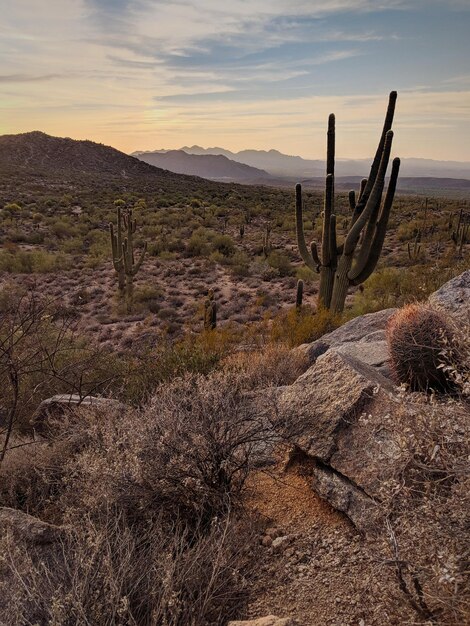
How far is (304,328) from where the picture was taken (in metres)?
10.0

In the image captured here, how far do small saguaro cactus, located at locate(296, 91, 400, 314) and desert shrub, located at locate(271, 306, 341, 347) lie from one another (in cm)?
63

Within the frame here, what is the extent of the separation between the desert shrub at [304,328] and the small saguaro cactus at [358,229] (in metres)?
0.63

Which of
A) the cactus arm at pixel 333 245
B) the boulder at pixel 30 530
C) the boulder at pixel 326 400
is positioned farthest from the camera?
the cactus arm at pixel 333 245

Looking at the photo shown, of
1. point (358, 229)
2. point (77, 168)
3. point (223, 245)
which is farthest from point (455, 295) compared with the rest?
point (77, 168)

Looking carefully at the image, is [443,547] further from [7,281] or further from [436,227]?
[436,227]

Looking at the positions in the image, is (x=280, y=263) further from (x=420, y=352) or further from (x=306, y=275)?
(x=420, y=352)

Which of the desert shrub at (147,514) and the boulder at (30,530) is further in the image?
the boulder at (30,530)

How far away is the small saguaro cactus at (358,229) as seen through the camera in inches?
408

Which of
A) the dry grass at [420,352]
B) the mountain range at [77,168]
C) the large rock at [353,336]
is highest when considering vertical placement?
the mountain range at [77,168]

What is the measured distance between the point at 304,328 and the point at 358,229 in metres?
2.49

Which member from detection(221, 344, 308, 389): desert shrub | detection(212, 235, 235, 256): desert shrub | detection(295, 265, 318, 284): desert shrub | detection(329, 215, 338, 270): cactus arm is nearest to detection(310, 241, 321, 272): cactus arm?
detection(329, 215, 338, 270): cactus arm

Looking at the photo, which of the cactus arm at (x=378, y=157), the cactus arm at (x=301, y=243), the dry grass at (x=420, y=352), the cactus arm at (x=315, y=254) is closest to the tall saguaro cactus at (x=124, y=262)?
the cactus arm at (x=301, y=243)

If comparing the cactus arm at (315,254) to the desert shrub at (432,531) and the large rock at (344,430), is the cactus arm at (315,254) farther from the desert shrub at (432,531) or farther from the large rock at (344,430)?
the desert shrub at (432,531)

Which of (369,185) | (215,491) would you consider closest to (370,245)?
(369,185)
